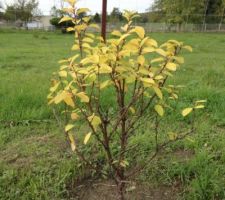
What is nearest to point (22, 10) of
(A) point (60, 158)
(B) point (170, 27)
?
(B) point (170, 27)

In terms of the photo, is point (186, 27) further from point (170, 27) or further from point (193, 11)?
point (170, 27)

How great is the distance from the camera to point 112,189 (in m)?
2.25

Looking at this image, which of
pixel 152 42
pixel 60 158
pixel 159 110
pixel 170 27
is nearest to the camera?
pixel 152 42

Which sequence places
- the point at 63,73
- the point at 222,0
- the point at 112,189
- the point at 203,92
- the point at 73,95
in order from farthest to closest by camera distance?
the point at 222,0
the point at 203,92
the point at 112,189
the point at 63,73
the point at 73,95

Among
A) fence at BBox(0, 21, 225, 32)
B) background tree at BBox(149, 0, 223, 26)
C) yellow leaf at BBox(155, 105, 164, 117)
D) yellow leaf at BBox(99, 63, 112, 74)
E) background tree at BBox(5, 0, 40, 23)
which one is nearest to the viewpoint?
yellow leaf at BBox(99, 63, 112, 74)

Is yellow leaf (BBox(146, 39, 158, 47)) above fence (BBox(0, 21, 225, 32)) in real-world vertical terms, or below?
above

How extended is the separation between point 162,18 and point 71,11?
38.8 meters

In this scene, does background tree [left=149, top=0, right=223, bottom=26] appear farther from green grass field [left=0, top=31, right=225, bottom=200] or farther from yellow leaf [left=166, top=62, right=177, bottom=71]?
yellow leaf [left=166, top=62, right=177, bottom=71]

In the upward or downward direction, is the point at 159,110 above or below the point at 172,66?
below

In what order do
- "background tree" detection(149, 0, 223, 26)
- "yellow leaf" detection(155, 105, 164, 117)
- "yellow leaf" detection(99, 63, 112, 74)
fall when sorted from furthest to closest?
"background tree" detection(149, 0, 223, 26), "yellow leaf" detection(155, 105, 164, 117), "yellow leaf" detection(99, 63, 112, 74)

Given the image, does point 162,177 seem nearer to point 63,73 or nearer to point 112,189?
point 112,189

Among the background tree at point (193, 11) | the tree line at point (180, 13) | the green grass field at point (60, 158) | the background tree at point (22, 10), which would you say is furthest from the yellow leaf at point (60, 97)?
the background tree at point (22, 10)

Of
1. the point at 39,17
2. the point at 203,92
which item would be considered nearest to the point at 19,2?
the point at 39,17

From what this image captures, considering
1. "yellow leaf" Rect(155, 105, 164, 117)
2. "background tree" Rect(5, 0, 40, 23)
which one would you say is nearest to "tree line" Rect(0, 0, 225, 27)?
"background tree" Rect(5, 0, 40, 23)
